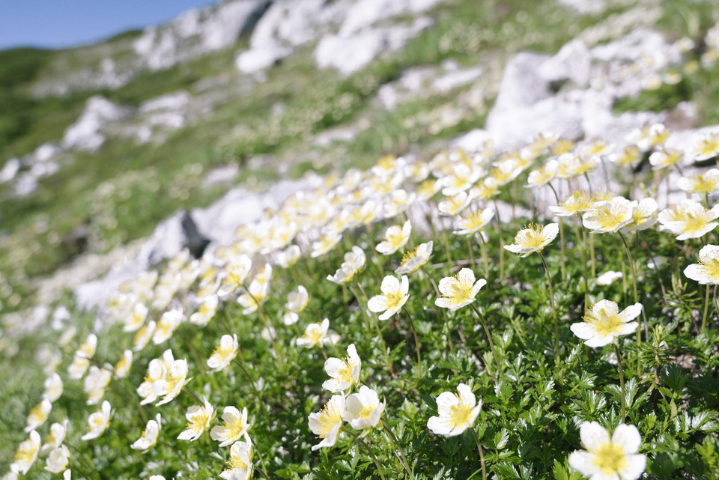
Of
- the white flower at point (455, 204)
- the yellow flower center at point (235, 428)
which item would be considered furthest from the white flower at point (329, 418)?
the white flower at point (455, 204)

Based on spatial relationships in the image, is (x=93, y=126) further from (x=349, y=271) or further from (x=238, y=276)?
(x=349, y=271)

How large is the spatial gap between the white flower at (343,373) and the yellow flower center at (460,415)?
15.7 inches

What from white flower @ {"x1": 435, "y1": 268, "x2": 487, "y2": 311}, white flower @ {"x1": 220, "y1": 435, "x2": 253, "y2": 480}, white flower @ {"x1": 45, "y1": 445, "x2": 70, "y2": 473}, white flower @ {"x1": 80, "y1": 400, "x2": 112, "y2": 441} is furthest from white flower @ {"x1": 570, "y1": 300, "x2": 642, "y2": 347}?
white flower @ {"x1": 45, "y1": 445, "x2": 70, "y2": 473}

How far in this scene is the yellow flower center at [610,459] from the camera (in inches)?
52.2

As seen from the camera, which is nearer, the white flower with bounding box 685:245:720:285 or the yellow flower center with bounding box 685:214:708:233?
the white flower with bounding box 685:245:720:285

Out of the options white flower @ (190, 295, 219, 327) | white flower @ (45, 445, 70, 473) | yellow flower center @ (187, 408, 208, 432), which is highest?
white flower @ (190, 295, 219, 327)

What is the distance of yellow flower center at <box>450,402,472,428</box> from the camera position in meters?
1.58

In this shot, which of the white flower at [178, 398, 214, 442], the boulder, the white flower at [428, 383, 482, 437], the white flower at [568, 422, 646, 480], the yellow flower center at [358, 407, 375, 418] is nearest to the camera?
the white flower at [568, 422, 646, 480]

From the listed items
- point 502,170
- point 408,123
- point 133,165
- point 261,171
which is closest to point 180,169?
point 261,171

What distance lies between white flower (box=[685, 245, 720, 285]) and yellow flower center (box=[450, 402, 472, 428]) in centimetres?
103

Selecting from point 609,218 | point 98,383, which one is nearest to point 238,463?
point 98,383

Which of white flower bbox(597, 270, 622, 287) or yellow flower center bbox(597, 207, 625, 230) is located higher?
yellow flower center bbox(597, 207, 625, 230)

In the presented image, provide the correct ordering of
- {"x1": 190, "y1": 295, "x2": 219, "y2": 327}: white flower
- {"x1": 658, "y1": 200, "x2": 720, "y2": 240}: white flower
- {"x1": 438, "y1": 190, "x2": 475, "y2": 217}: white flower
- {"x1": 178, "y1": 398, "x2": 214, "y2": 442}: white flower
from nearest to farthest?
{"x1": 658, "y1": 200, "x2": 720, "y2": 240}: white flower
{"x1": 178, "y1": 398, "x2": 214, "y2": 442}: white flower
{"x1": 438, "y1": 190, "x2": 475, "y2": 217}: white flower
{"x1": 190, "y1": 295, "x2": 219, "y2": 327}: white flower

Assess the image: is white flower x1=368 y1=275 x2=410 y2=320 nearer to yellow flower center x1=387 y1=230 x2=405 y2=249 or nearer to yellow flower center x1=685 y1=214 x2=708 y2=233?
yellow flower center x1=387 y1=230 x2=405 y2=249
